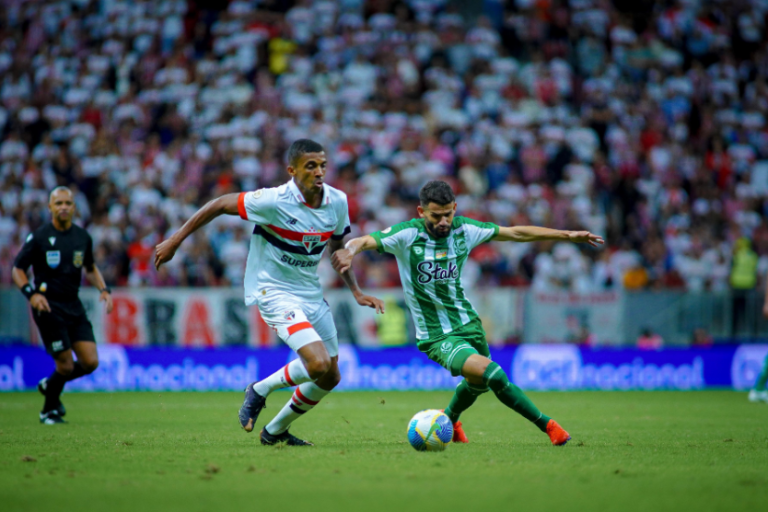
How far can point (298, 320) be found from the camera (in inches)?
292

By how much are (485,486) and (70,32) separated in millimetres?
21152

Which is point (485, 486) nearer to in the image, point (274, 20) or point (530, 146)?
point (530, 146)

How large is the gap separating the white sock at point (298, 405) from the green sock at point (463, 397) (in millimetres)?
1159

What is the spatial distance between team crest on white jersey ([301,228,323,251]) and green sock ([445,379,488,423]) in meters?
1.71

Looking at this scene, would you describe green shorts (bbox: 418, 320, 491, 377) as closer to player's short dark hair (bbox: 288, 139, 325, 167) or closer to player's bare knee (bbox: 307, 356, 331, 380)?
player's bare knee (bbox: 307, 356, 331, 380)

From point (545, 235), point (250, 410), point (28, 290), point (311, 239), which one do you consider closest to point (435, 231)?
point (545, 235)

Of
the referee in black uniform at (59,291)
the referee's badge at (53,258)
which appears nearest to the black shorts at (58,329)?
the referee in black uniform at (59,291)

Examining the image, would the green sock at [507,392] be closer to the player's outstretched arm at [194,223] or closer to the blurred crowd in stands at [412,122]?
the player's outstretched arm at [194,223]

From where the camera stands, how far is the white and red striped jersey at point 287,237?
745cm

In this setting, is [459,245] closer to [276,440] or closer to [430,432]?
[430,432]

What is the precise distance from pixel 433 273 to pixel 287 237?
4.33 ft

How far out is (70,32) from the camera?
76.7 ft

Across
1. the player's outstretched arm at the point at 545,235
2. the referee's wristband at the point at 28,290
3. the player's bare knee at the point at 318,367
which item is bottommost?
the player's bare knee at the point at 318,367

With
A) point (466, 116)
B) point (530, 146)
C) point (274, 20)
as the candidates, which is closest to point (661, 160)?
point (530, 146)
